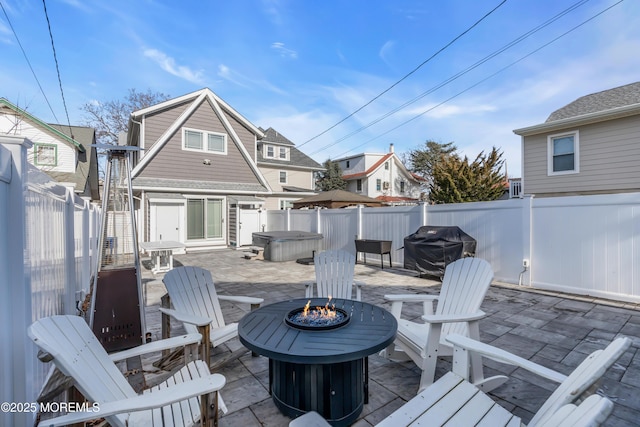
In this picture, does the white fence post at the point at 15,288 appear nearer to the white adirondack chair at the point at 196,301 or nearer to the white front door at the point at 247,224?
the white adirondack chair at the point at 196,301

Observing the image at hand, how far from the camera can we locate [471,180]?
1368 cm

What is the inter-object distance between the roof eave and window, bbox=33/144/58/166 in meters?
17.9

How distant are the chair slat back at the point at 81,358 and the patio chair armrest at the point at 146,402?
0.34ft

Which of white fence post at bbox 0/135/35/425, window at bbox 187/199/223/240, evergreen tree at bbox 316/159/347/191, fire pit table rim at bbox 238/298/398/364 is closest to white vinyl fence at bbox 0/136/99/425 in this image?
white fence post at bbox 0/135/35/425

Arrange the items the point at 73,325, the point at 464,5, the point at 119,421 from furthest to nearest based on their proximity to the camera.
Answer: the point at 464,5, the point at 73,325, the point at 119,421

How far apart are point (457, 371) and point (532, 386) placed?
44.3 inches

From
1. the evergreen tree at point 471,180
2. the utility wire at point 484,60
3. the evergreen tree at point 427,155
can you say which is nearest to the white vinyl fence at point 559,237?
the utility wire at point 484,60

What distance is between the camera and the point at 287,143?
1875cm

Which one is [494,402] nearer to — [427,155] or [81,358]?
[81,358]

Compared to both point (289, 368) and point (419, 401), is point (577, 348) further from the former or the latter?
point (289, 368)

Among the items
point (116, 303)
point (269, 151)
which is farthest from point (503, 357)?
point (269, 151)

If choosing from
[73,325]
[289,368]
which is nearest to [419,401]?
[289,368]

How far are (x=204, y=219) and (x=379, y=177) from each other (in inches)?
642

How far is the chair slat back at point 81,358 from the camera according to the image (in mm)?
1317
